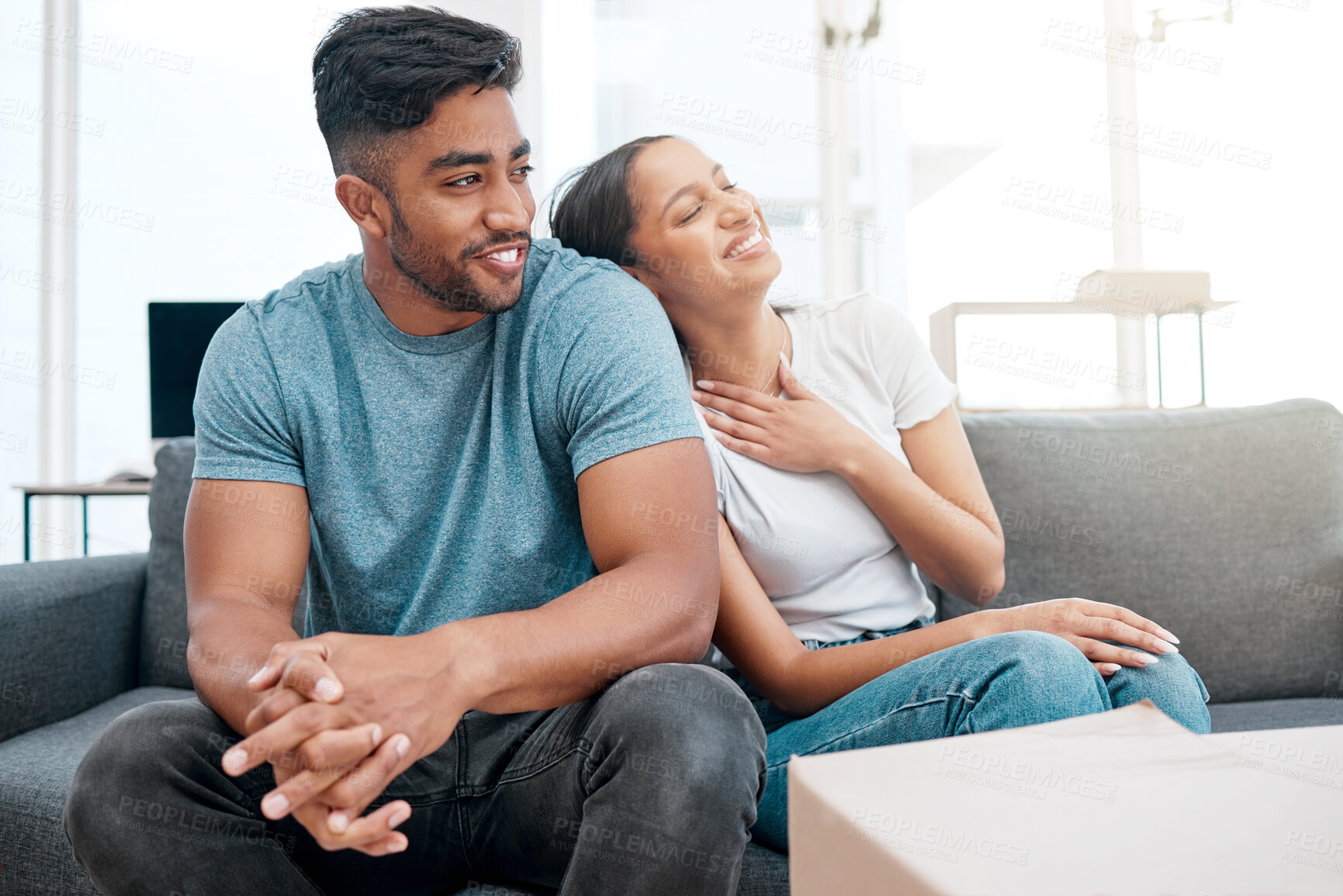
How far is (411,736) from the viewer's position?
0.73 m

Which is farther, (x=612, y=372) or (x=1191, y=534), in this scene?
(x=1191, y=534)

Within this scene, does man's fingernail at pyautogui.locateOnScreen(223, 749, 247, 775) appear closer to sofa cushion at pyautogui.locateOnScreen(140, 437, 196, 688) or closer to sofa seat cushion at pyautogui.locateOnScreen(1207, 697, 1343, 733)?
sofa cushion at pyautogui.locateOnScreen(140, 437, 196, 688)

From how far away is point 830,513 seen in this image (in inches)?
45.9

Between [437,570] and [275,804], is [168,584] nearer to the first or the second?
[437,570]

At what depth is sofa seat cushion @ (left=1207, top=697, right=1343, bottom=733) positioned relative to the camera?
4.21 ft

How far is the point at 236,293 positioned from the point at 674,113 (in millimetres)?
1858

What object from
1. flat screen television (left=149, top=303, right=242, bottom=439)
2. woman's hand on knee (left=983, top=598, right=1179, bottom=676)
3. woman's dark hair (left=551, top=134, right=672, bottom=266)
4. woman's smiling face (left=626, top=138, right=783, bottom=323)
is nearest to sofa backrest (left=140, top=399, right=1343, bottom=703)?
woman's hand on knee (left=983, top=598, right=1179, bottom=676)

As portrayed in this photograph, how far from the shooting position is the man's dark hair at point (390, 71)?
1.05 m

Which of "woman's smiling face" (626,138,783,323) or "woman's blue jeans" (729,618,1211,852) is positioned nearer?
"woman's blue jeans" (729,618,1211,852)

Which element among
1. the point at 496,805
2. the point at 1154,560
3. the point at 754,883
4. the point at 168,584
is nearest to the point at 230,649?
the point at 496,805

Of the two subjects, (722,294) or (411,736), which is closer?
(411,736)

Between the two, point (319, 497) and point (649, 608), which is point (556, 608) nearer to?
point (649, 608)

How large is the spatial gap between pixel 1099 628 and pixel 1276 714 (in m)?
0.55

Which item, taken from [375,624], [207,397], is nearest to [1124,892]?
[375,624]
